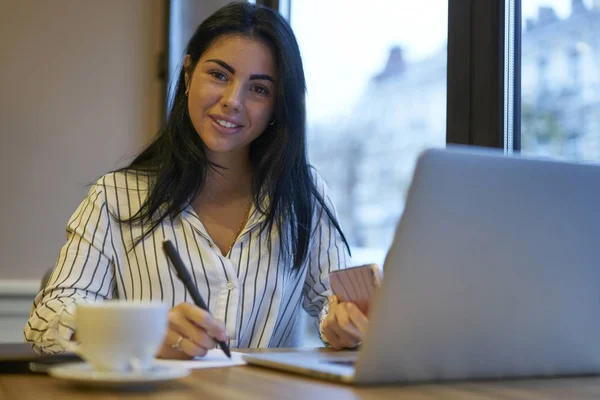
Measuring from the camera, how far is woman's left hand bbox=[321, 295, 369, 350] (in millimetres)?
1224

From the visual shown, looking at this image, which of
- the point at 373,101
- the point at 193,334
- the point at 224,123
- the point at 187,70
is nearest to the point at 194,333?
the point at 193,334

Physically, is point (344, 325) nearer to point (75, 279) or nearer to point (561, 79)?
point (75, 279)

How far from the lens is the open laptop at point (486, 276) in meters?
0.76

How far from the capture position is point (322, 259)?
173 centimetres

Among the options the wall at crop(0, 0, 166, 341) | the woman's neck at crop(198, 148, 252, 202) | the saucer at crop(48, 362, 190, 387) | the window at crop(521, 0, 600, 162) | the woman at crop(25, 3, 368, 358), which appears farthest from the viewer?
the wall at crop(0, 0, 166, 341)

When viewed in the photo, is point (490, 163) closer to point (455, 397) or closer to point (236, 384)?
point (455, 397)

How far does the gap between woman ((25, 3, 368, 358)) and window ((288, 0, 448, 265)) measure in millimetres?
252

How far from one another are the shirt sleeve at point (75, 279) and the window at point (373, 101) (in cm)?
60

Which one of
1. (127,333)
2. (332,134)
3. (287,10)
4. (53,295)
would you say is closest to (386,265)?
(127,333)

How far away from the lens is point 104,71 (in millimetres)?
2959

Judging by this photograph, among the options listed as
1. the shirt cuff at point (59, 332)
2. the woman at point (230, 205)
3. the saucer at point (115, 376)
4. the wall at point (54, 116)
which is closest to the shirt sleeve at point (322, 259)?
the woman at point (230, 205)

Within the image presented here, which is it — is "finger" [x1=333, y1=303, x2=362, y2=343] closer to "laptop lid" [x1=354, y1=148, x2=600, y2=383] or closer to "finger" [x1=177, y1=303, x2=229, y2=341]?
"finger" [x1=177, y1=303, x2=229, y2=341]

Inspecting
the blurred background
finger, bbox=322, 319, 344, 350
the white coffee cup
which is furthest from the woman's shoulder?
the white coffee cup

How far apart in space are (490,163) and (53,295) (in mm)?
864
